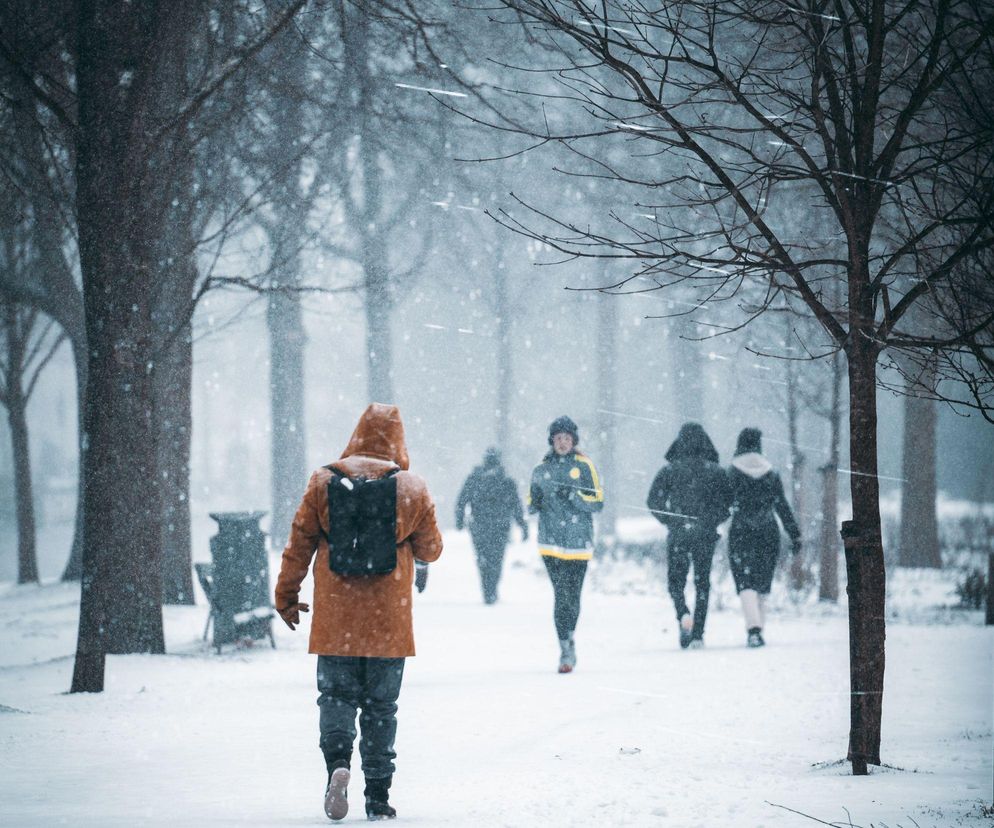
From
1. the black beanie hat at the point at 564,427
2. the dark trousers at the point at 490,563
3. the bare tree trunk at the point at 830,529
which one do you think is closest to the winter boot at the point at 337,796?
the black beanie hat at the point at 564,427

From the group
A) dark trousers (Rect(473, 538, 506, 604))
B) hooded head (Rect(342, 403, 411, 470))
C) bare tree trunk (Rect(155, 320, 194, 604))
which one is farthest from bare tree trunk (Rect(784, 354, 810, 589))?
hooded head (Rect(342, 403, 411, 470))

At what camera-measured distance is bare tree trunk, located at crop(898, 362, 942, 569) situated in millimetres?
17125

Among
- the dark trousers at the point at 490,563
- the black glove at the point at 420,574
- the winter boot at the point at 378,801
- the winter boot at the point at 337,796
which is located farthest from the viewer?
the dark trousers at the point at 490,563

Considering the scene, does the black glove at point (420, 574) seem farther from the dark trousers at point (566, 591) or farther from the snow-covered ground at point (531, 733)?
the dark trousers at point (566, 591)

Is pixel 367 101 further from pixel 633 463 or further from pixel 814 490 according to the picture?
pixel 633 463

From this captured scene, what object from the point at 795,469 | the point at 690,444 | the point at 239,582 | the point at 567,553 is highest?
the point at 690,444

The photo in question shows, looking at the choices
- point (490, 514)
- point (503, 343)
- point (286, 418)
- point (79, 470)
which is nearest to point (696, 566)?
point (490, 514)

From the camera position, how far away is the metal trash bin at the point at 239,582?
9.06 m

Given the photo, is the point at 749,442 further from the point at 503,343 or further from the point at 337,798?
the point at 503,343

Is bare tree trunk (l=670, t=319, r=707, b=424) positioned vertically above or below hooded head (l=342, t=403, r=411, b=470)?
above

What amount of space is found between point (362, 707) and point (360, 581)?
1.76 ft

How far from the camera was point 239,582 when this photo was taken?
9148mm

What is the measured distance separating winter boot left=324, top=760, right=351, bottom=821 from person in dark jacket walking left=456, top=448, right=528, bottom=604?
346 inches

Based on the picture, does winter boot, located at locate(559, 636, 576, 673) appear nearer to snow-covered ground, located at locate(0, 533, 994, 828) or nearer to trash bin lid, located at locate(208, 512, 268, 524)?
snow-covered ground, located at locate(0, 533, 994, 828)
